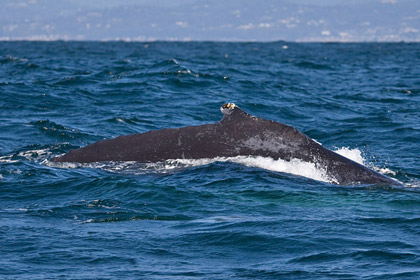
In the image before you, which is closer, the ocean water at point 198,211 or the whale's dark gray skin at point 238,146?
the ocean water at point 198,211

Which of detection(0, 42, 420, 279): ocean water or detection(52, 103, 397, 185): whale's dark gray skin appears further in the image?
detection(52, 103, 397, 185): whale's dark gray skin

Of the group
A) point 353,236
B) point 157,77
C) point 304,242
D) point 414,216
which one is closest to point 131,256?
point 304,242

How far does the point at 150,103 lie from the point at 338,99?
24.1ft

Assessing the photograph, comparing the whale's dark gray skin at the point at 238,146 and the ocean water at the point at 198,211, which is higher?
the whale's dark gray skin at the point at 238,146

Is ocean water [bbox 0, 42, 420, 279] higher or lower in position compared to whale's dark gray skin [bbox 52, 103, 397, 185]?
lower

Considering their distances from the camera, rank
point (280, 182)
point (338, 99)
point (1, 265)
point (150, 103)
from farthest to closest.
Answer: point (338, 99) → point (150, 103) → point (280, 182) → point (1, 265)

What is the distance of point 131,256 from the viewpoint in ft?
29.0

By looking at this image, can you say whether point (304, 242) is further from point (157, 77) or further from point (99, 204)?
point (157, 77)

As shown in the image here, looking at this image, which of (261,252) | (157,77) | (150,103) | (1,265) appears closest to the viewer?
(1,265)

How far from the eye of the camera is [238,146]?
1276 centimetres

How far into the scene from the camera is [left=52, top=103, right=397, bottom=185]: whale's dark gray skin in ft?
40.7

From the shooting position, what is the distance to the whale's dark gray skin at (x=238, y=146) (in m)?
12.4

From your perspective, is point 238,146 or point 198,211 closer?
point 198,211

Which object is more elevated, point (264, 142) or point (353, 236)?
point (264, 142)
